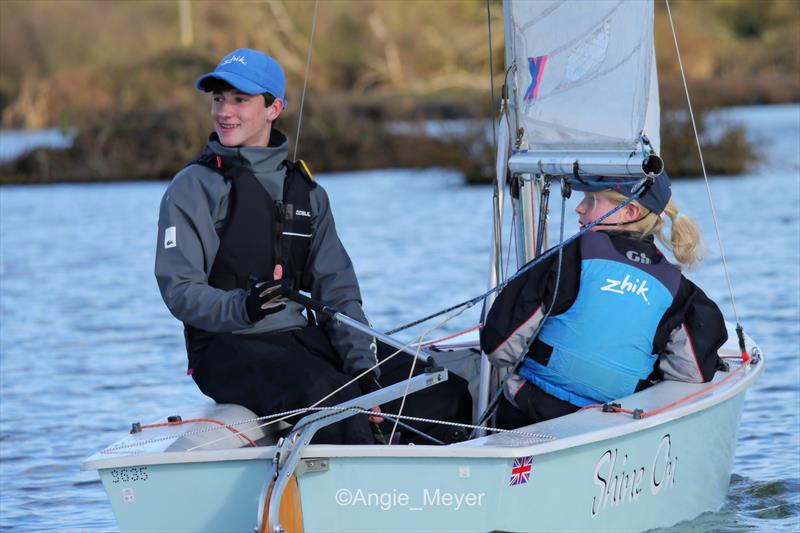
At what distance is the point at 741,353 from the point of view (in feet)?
17.0

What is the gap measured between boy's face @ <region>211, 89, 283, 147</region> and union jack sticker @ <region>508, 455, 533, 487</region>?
4.42 ft

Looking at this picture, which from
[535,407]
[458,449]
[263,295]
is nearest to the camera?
[458,449]

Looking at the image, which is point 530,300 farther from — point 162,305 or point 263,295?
point 162,305

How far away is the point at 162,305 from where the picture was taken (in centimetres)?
1205

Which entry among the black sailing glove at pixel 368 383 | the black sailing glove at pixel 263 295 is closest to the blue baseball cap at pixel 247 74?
the black sailing glove at pixel 263 295

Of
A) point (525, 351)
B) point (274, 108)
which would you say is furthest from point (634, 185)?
point (274, 108)

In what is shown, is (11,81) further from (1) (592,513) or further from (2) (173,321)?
(1) (592,513)

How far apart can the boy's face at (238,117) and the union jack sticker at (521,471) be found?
1347 millimetres

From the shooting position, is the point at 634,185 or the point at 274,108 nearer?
the point at 634,185

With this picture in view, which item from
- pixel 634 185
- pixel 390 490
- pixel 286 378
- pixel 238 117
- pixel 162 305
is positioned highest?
pixel 238 117

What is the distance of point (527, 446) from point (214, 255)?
3.85 feet

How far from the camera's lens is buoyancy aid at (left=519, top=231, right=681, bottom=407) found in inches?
165

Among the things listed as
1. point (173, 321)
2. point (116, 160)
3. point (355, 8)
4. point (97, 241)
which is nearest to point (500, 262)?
point (173, 321)

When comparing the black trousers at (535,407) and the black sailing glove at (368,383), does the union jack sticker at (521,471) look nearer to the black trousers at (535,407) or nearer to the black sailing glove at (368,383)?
the black trousers at (535,407)
